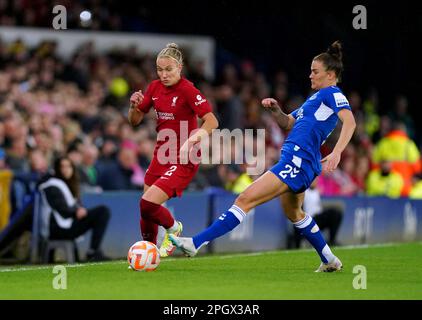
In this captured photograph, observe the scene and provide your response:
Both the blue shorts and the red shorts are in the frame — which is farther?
the red shorts

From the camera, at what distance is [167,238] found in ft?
37.1

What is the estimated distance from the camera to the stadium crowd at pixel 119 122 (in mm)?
17062

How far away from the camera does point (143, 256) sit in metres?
10.8

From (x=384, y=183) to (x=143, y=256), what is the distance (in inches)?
461

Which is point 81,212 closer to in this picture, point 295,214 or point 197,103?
point 197,103

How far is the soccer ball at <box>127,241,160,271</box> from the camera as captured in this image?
1075cm

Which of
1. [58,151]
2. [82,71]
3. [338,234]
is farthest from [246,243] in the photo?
[82,71]

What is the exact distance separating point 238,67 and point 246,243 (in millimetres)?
10161

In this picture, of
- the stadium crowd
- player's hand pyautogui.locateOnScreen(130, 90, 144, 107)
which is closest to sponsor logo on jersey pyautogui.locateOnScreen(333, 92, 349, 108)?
player's hand pyautogui.locateOnScreen(130, 90, 144, 107)

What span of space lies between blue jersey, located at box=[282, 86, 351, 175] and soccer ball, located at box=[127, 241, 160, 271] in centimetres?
159

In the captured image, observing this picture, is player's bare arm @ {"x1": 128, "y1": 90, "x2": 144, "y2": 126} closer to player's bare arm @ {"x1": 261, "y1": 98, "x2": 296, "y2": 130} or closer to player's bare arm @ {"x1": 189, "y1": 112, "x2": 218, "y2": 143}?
player's bare arm @ {"x1": 189, "y1": 112, "x2": 218, "y2": 143}

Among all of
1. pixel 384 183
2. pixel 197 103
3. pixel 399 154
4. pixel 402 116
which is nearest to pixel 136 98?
pixel 197 103

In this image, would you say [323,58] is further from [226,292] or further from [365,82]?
[365,82]

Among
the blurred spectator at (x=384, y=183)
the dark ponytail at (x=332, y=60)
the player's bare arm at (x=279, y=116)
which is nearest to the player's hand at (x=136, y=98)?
the player's bare arm at (x=279, y=116)
